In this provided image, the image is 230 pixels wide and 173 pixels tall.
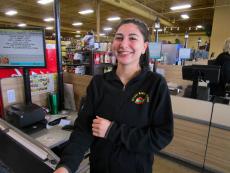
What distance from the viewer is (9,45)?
5.08ft

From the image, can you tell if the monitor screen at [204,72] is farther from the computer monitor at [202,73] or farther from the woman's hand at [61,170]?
the woman's hand at [61,170]

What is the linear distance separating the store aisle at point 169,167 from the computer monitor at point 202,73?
39.2 inches

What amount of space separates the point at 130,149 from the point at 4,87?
132 centimetres

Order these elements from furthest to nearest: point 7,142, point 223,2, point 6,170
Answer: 1. point 223,2
2. point 7,142
3. point 6,170

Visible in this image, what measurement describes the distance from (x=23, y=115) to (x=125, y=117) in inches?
37.3

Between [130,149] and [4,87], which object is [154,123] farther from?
[4,87]

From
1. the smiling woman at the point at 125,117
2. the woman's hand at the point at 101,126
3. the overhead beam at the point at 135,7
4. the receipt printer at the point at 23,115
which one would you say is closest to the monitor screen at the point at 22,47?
the receipt printer at the point at 23,115

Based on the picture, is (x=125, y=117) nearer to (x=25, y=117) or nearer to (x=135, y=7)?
(x=25, y=117)

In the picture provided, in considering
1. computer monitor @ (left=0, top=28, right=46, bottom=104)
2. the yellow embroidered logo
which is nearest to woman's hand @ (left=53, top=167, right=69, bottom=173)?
the yellow embroidered logo

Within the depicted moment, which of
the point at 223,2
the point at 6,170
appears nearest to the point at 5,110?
the point at 6,170

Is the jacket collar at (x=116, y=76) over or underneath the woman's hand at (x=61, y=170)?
over

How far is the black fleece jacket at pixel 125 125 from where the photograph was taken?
864mm

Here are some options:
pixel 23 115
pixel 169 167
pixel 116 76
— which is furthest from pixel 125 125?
pixel 169 167

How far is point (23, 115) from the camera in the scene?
1.43m
